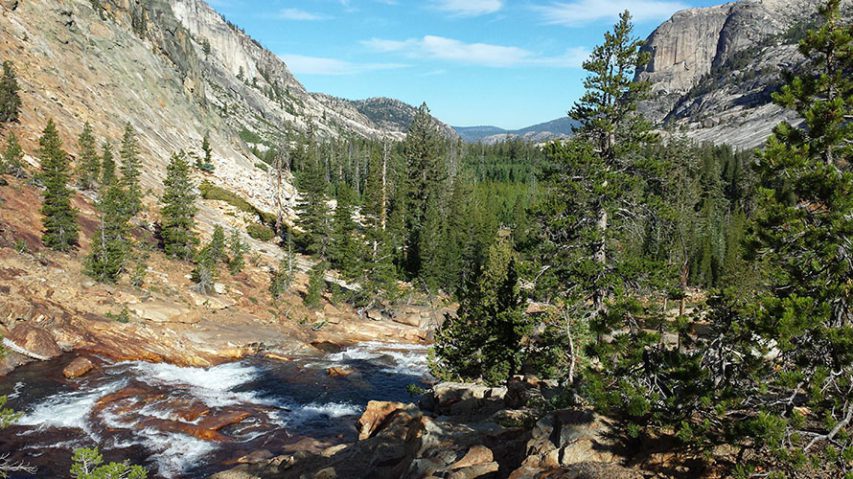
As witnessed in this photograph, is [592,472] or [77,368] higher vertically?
[592,472]

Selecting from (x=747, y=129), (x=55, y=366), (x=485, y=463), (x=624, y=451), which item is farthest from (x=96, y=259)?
(x=747, y=129)

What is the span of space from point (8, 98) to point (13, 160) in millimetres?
10895

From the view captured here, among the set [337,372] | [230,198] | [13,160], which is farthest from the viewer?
[230,198]

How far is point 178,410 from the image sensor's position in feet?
77.7

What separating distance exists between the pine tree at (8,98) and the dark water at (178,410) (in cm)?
3138

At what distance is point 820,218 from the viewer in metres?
9.47

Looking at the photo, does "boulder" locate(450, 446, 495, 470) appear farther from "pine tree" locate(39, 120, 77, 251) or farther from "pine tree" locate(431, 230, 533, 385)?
"pine tree" locate(39, 120, 77, 251)

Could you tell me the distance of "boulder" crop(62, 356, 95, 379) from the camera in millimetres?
25047

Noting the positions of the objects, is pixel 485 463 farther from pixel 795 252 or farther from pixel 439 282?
pixel 439 282

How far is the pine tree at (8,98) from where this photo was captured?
1742 inches

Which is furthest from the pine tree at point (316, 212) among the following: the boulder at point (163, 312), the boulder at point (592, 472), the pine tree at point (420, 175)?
the boulder at point (592, 472)

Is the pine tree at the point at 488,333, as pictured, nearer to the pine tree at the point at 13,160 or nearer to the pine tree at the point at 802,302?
the pine tree at the point at 802,302

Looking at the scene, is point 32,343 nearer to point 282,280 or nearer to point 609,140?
point 282,280

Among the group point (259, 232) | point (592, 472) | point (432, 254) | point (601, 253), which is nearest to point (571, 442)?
point (592, 472)
